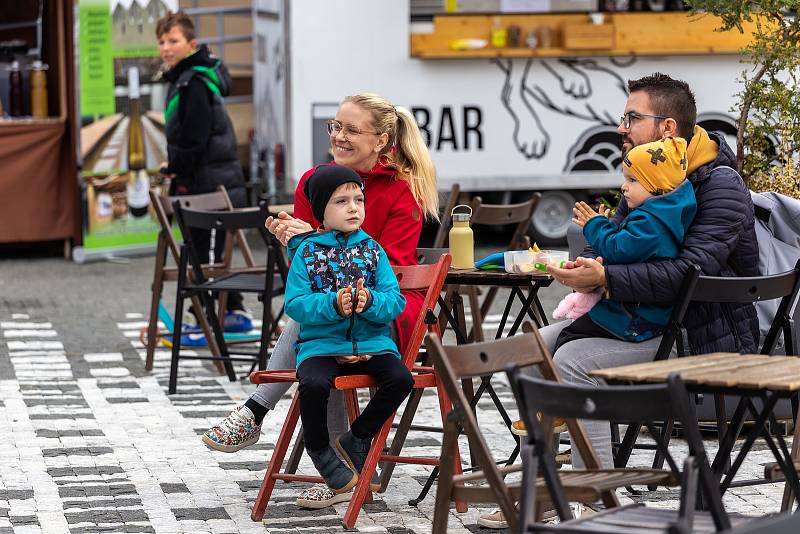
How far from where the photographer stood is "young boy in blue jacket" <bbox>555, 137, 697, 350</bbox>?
17.1 feet

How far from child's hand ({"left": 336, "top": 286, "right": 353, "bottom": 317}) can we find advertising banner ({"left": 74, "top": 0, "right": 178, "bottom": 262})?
7755mm

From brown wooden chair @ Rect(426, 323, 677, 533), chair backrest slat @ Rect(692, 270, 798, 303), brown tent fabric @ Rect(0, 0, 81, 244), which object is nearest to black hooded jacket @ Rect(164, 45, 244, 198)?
brown tent fabric @ Rect(0, 0, 81, 244)

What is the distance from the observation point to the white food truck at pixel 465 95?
11969mm

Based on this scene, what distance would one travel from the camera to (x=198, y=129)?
9.29 meters

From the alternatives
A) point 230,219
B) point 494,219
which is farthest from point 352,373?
point 494,219

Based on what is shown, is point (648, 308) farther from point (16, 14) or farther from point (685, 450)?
point (16, 14)

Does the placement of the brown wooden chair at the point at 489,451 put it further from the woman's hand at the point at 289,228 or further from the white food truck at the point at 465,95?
the white food truck at the point at 465,95

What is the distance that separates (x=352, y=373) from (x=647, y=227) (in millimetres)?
1136

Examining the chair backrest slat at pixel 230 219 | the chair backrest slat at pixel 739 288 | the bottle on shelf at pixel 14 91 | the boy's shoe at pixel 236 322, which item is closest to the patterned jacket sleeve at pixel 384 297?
the chair backrest slat at pixel 739 288

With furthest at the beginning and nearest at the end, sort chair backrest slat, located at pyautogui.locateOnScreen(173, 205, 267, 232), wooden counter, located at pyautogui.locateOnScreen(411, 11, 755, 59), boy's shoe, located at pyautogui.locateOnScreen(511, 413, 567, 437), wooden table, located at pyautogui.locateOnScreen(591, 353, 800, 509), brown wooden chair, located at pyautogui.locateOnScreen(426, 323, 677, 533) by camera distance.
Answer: wooden counter, located at pyautogui.locateOnScreen(411, 11, 755, 59) < chair backrest slat, located at pyautogui.locateOnScreen(173, 205, 267, 232) < boy's shoe, located at pyautogui.locateOnScreen(511, 413, 567, 437) < brown wooden chair, located at pyautogui.locateOnScreen(426, 323, 677, 533) < wooden table, located at pyautogui.locateOnScreen(591, 353, 800, 509)

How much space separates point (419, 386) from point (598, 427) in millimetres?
703

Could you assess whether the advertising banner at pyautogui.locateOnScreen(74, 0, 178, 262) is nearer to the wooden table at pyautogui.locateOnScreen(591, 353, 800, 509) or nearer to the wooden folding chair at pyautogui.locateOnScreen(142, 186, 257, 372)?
the wooden folding chair at pyautogui.locateOnScreen(142, 186, 257, 372)

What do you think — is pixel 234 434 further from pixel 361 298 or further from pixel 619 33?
pixel 619 33

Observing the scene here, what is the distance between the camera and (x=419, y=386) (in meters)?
5.38
